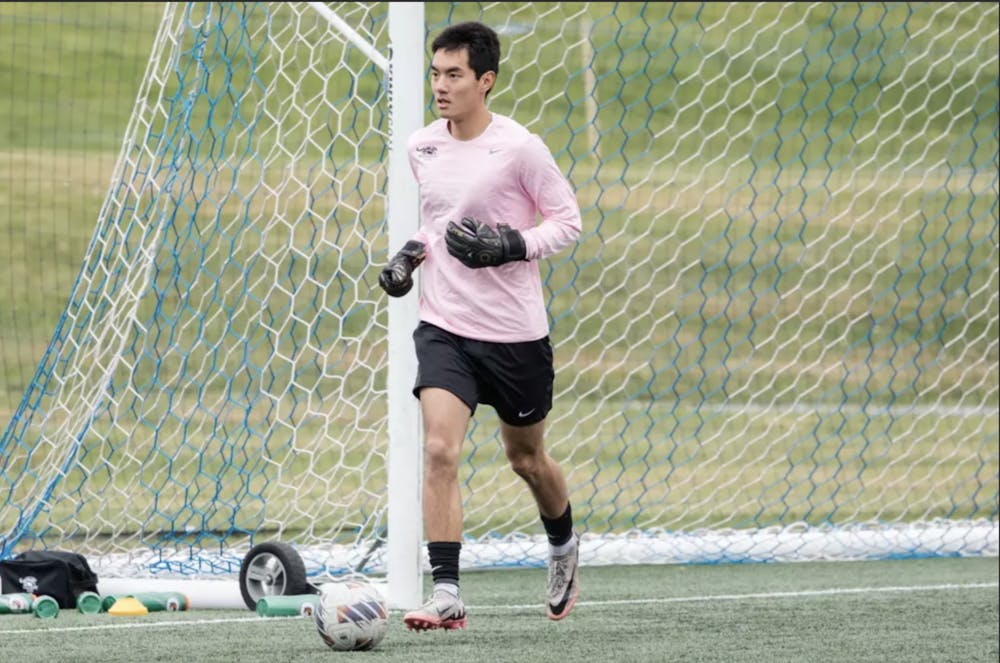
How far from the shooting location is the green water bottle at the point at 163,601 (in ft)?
22.4

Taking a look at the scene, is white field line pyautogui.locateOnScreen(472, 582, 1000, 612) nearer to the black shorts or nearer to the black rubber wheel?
the black rubber wheel

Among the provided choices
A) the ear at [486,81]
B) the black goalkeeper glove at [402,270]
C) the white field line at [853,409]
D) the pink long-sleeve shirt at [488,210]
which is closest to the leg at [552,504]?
the pink long-sleeve shirt at [488,210]

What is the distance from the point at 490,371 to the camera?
6.18 meters

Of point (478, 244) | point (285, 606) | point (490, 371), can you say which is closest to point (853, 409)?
point (285, 606)

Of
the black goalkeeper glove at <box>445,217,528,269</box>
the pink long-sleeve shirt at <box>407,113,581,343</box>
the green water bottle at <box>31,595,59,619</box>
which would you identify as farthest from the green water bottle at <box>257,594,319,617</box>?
the black goalkeeper glove at <box>445,217,528,269</box>

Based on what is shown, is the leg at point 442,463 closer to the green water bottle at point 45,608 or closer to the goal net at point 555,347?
the goal net at point 555,347

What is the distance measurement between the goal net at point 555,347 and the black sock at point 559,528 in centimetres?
55

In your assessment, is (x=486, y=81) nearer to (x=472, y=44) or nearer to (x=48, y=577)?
(x=472, y=44)

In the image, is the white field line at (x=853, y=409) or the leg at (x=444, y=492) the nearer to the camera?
the leg at (x=444, y=492)

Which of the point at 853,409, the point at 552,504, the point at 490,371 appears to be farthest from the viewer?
the point at 853,409

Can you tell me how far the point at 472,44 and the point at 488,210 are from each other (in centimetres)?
53

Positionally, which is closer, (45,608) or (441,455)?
(441,455)

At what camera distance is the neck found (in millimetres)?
6191

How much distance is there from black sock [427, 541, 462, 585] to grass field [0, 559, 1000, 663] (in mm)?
223
